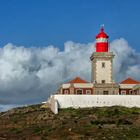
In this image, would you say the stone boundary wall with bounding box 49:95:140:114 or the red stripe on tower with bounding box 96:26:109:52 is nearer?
the stone boundary wall with bounding box 49:95:140:114

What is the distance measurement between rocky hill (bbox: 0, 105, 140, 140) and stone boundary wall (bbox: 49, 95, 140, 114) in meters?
1.59

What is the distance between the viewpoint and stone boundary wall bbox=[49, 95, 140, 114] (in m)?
76.6

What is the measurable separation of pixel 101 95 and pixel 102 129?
49.5 ft

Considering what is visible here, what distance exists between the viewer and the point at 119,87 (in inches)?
3305

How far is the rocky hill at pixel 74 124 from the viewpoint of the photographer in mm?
59906

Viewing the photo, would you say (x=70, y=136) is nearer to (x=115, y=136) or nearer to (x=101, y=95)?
(x=115, y=136)

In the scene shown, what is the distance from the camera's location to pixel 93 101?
253 feet

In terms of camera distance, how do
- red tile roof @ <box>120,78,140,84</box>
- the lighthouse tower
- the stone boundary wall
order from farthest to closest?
red tile roof @ <box>120,78,140,84</box>, the lighthouse tower, the stone boundary wall

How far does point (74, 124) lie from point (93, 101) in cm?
1196

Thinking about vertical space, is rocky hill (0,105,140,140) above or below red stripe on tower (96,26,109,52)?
below

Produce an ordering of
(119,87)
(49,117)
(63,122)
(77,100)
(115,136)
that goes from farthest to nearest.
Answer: (119,87) → (77,100) → (49,117) → (63,122) → (115,136)

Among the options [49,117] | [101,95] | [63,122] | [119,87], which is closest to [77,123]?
[63,122]

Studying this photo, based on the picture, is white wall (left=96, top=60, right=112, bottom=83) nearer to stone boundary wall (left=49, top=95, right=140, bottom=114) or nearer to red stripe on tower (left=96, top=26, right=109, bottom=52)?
red stripe on tower (left=96, top=26, right=109, bottom=52)

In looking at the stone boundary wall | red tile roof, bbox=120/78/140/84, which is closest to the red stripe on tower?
red tile roof, bbox=120/78/140/84
